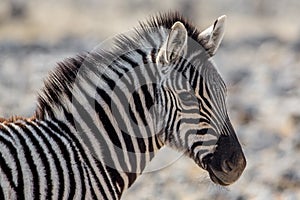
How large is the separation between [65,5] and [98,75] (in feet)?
80.9

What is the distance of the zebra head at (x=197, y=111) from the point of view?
5.68m

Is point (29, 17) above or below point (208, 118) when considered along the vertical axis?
below

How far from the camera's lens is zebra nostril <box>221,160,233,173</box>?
5727 millimetres

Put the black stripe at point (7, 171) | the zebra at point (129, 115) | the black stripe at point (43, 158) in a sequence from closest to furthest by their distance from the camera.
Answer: the black stripe at point (7, 171) < the black stripe at point (43, 158) < the zebra at point (129, 115)

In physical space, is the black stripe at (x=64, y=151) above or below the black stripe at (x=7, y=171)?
below

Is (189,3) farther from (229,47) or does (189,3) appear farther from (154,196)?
(154,196)

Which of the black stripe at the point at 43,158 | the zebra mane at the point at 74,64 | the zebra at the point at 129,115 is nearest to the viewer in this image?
the black stripe at the point at 43,158

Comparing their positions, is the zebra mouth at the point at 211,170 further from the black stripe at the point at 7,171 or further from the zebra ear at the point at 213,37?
the black stripe at the point at 7,171

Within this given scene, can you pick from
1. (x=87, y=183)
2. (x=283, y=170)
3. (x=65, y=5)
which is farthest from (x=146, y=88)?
(x=65, y=5)

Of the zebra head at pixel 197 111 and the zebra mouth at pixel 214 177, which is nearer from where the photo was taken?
the zebra head at pixel 197 111

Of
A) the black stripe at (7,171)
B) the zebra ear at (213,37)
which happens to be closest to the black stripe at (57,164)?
the black stripe at (7,171)

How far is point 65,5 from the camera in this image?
29875 millimetres

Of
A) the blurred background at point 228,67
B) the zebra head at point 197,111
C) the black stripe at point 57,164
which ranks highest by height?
the black stripe at point 57,164

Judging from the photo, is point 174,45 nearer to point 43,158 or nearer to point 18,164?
point 43,158
